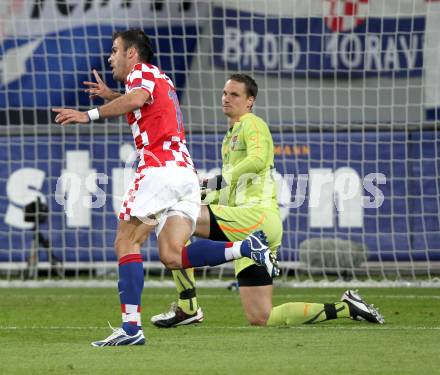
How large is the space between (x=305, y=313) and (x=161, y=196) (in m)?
1.74

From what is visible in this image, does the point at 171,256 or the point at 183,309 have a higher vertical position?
the point at 171,256

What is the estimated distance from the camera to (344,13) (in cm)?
1470

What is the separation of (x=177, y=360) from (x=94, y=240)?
→ 8.50m

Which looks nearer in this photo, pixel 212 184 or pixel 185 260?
pixel 185 260

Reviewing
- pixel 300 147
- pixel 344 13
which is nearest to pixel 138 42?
pixel 300 147

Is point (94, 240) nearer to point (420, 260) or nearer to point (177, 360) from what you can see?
point (420, 260)

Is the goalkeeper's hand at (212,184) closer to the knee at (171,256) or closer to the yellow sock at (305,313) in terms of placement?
the yellow sock at (305,313)

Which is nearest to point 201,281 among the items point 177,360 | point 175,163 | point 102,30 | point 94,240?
point 94,240

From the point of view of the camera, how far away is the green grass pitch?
5605mm

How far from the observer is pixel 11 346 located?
6.77 metres

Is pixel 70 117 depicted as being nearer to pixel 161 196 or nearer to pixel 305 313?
pixel 161 196

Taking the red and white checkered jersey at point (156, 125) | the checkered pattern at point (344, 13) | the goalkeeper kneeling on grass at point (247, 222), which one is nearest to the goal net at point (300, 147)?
the checkered pattern at point (344, 13)

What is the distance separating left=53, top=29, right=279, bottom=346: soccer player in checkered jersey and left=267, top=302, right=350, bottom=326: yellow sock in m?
0.97

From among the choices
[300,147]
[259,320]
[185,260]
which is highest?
[300,147]
